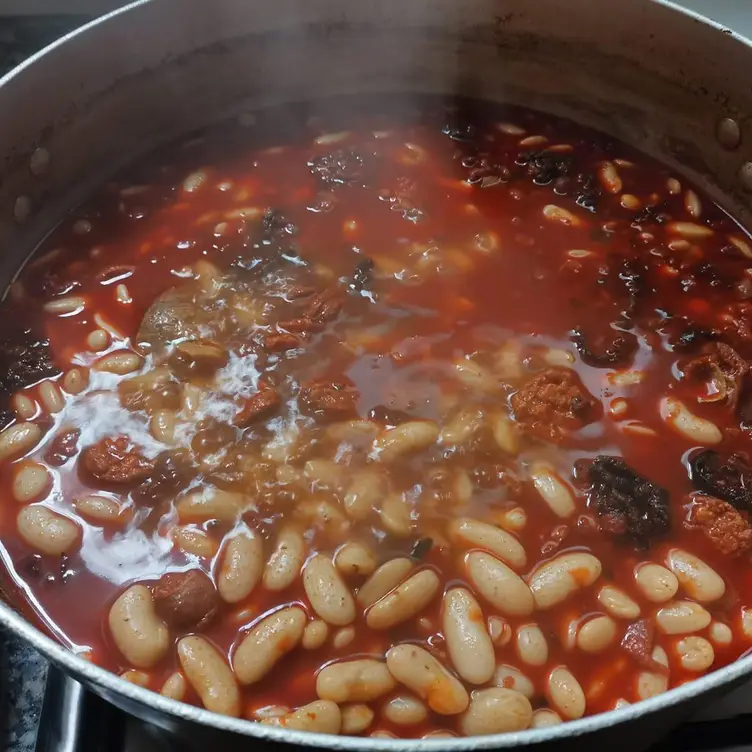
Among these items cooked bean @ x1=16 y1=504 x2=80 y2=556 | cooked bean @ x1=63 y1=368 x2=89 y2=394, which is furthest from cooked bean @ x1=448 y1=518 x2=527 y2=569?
cooked bean @ x1=63 y1=368 x2=89 y2=394

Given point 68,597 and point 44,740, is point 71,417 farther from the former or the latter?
point 44,740

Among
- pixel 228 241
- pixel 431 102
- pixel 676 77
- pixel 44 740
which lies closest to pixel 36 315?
pixel 228 241

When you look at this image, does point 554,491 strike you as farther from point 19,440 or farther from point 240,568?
point 19,440

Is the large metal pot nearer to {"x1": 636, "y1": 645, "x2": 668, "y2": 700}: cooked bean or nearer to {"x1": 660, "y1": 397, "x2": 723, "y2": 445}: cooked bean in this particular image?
{"x1": 660, "y1": 397, "x2": 723, "y2": 445}: cooked bean

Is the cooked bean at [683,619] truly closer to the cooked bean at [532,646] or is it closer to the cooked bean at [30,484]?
the cooked bean at [532,646]

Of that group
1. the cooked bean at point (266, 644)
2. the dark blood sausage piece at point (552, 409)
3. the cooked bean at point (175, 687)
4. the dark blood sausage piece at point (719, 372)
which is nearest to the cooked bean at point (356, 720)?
the cooked bean at point (266, 644)

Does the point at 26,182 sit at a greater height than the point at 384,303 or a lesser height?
greater

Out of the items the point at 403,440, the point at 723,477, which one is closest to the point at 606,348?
the point at 723,477
